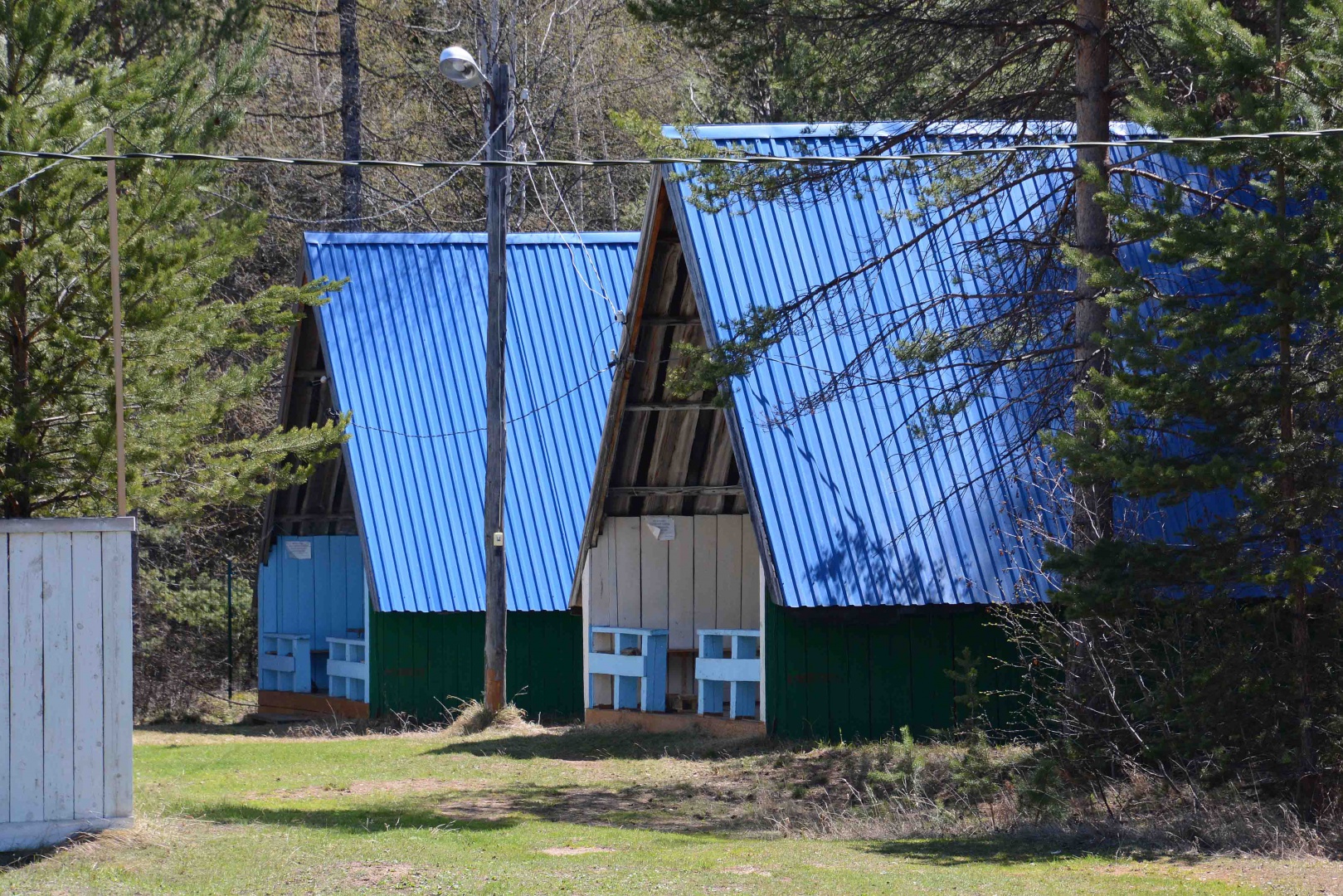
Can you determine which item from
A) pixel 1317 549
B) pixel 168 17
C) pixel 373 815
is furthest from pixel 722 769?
pixel 168 17

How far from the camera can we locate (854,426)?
15.0 metres

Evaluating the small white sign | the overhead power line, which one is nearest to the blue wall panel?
the small white sign

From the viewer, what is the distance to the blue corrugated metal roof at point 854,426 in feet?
46.3

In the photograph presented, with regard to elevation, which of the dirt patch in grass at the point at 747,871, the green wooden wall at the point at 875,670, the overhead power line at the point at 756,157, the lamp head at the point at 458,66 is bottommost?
the dirt patch in grass at the point at 747,871

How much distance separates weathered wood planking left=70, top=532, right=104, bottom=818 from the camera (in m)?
8.88

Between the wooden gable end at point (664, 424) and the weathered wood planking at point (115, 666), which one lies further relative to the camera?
the wooden gable end at point (664, 424)

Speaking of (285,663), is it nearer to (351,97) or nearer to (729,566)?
(729,566)

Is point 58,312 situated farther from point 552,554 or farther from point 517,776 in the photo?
point 552,554

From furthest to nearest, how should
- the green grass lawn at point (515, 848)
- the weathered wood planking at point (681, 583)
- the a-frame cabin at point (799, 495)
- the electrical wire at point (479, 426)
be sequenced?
the electrical wire at point (479, 426) < the weathered wood planking at point (681, 583) < the a-frame cabin at point (799, 495) < the green grass lawn at point (515, 848)

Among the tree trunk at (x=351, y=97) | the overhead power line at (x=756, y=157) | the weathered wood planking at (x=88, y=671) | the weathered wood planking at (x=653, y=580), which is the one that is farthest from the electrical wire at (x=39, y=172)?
the tree trunk at (x=351, y=97)

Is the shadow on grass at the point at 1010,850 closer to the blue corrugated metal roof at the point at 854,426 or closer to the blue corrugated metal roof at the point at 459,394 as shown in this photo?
the blue corrugated metal roof at the point at 854,426

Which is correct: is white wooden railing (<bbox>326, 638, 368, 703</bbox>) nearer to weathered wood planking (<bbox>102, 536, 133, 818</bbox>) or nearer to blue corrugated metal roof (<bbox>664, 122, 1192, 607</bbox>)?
blue corrugated metal roof (<bbox>664, 122, 1192, 607</bbox>)

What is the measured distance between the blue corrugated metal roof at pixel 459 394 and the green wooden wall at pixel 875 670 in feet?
16.5

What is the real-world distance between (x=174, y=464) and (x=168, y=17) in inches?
358
